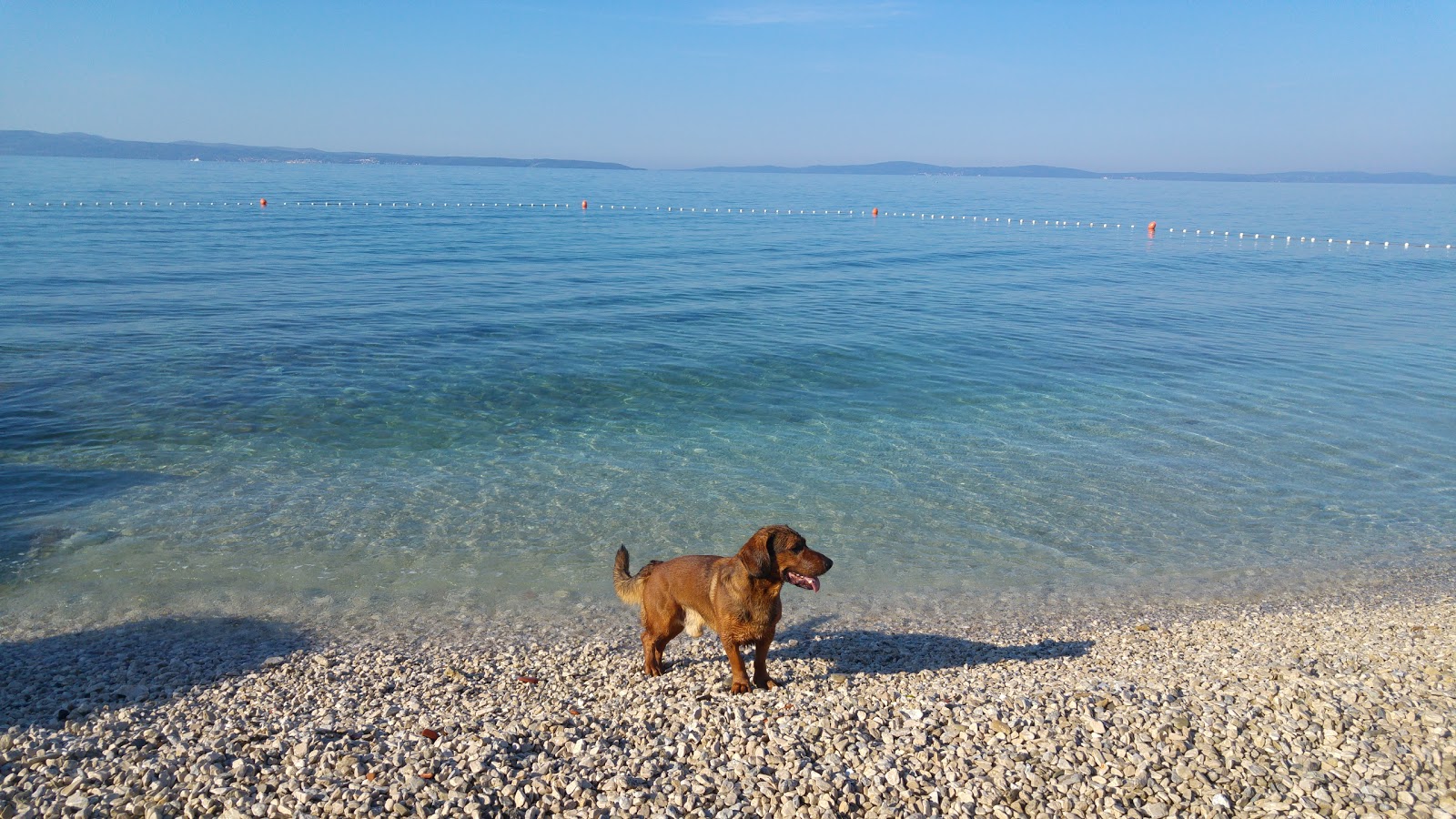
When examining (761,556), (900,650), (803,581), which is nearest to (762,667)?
(803,581)

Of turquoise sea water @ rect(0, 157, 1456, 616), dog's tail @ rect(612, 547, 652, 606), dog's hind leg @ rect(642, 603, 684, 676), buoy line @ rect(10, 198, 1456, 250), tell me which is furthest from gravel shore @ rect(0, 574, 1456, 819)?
buoy line @ rect(10, 198, 1456, 250)

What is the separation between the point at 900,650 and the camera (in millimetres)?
8992

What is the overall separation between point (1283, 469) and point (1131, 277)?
1147 inches

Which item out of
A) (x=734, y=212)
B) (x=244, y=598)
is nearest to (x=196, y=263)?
(x=244, y=598)

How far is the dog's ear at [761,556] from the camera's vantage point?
22.9 feet

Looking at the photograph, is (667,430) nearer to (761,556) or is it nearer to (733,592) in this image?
(733,592)

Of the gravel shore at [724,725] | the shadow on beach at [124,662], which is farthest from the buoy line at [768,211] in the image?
the gravel shore at [724,725]

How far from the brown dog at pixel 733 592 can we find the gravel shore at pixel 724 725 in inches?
14.7

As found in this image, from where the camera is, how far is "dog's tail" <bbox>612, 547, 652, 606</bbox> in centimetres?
Result: 805

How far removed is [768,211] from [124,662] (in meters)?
74.8

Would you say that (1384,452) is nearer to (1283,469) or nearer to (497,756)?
(1283,469)

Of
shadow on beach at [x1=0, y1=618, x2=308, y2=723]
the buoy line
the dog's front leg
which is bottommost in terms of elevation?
shadow on beach at [x1=0, y1=618, x2=308, y2=723]

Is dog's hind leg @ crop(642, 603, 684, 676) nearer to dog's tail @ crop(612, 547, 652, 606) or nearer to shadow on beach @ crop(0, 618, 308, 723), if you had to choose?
dog's tail @ crop(612, 547, 652, 606)

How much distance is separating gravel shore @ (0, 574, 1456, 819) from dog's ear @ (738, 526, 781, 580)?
3.13 feet
